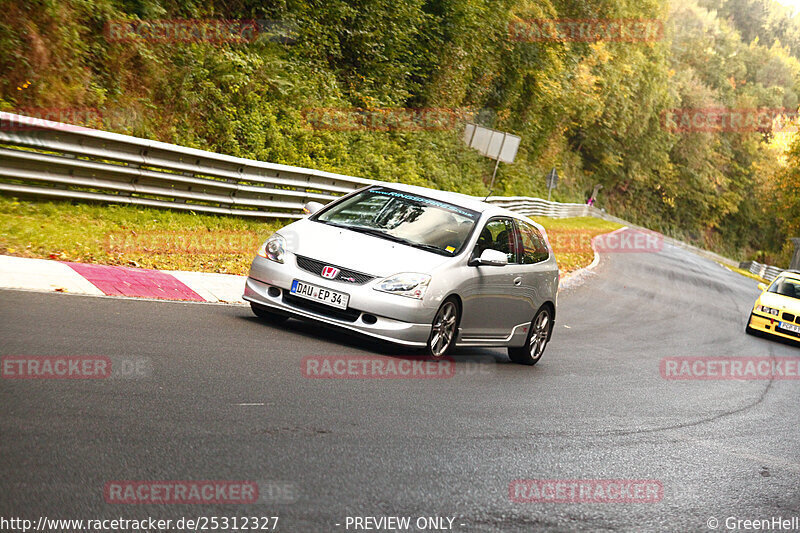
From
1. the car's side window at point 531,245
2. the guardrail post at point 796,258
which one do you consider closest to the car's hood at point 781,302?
the car's side window at point 531,245

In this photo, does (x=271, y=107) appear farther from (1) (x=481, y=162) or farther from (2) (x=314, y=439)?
(1) (x=481, y=162)

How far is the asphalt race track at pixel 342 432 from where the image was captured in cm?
458

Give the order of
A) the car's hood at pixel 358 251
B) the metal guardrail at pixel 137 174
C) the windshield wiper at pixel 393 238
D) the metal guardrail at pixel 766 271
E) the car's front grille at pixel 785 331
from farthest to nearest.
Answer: the metal guardrail at pixel 766 271
the car's front grille at pixel 785 331
the metal guardrail at pixel 137 174
the windshield wiper at pixel 393 238
the car's hood at pixel 358 251

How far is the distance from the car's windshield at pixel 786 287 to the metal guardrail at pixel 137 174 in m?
11.1

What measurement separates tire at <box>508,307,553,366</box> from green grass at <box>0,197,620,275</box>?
13.2ft

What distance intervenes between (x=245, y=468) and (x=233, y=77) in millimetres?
15487

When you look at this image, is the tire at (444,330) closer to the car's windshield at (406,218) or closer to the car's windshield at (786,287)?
the car's windshield at (406,218)

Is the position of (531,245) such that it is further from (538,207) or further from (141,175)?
(538,207)


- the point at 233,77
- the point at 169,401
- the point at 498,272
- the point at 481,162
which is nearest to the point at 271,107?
the point at 233,77

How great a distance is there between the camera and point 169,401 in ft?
19.1

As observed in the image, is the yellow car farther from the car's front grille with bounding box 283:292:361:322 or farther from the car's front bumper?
the car's front grille with bounding box 283:292:361:322

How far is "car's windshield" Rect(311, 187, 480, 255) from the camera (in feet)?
31.5

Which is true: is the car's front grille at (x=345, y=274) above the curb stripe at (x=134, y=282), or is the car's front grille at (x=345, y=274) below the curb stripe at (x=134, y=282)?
above

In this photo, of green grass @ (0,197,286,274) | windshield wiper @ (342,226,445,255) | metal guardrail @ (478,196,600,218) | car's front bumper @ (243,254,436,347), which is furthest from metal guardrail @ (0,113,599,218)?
metal guardrail @ (478,196,600,218)
